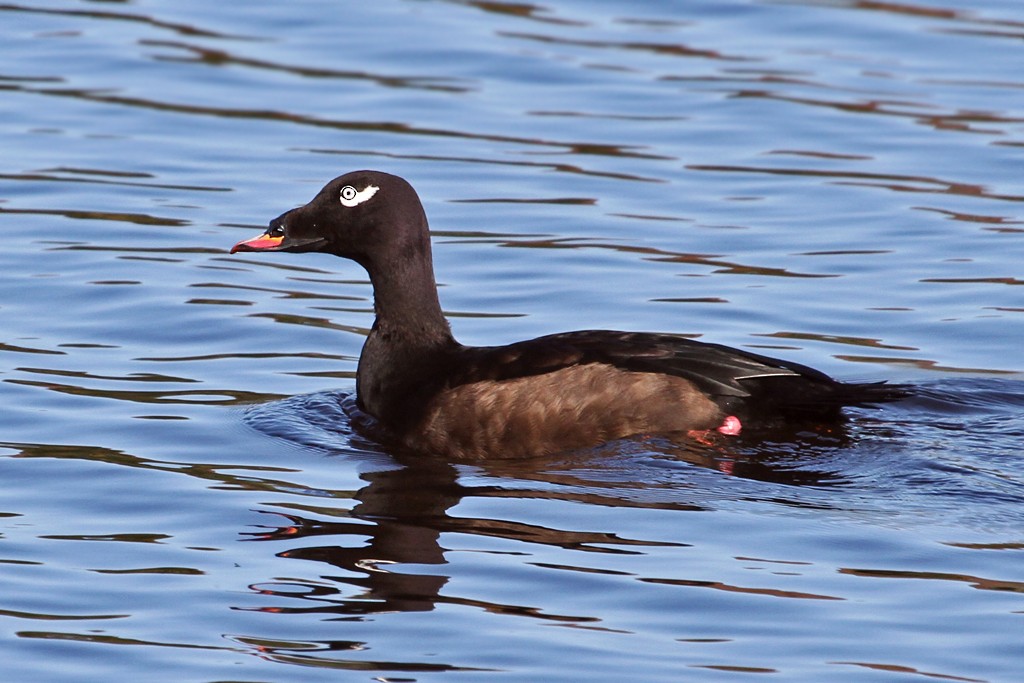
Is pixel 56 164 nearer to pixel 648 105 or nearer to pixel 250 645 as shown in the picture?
pixel 648 105

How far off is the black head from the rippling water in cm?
85

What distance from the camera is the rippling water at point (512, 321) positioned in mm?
6992

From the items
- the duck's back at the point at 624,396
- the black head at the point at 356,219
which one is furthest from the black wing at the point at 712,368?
the black head at the point at 356,219

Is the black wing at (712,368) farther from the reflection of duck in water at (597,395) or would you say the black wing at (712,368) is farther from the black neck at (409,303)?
the black neck at (409,303)

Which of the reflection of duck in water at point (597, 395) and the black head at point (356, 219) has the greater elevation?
the black head at point (356, 219)

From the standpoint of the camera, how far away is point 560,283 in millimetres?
12562

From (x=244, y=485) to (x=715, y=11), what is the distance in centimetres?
1212

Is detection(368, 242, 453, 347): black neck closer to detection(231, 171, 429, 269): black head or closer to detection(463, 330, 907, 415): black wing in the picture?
detection(231, 171, 429, 269): black head

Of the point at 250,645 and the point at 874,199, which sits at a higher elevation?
the point at 874,199

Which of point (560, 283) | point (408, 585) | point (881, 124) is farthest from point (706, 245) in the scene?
point (408, 585)

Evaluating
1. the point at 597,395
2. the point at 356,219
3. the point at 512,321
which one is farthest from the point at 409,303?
the point at 512,321

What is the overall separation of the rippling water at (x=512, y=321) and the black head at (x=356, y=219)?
845mm

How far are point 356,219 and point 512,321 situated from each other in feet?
6.22

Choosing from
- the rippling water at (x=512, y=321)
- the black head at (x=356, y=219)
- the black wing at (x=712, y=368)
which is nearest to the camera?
the rippling water at (x=512, y=321)
